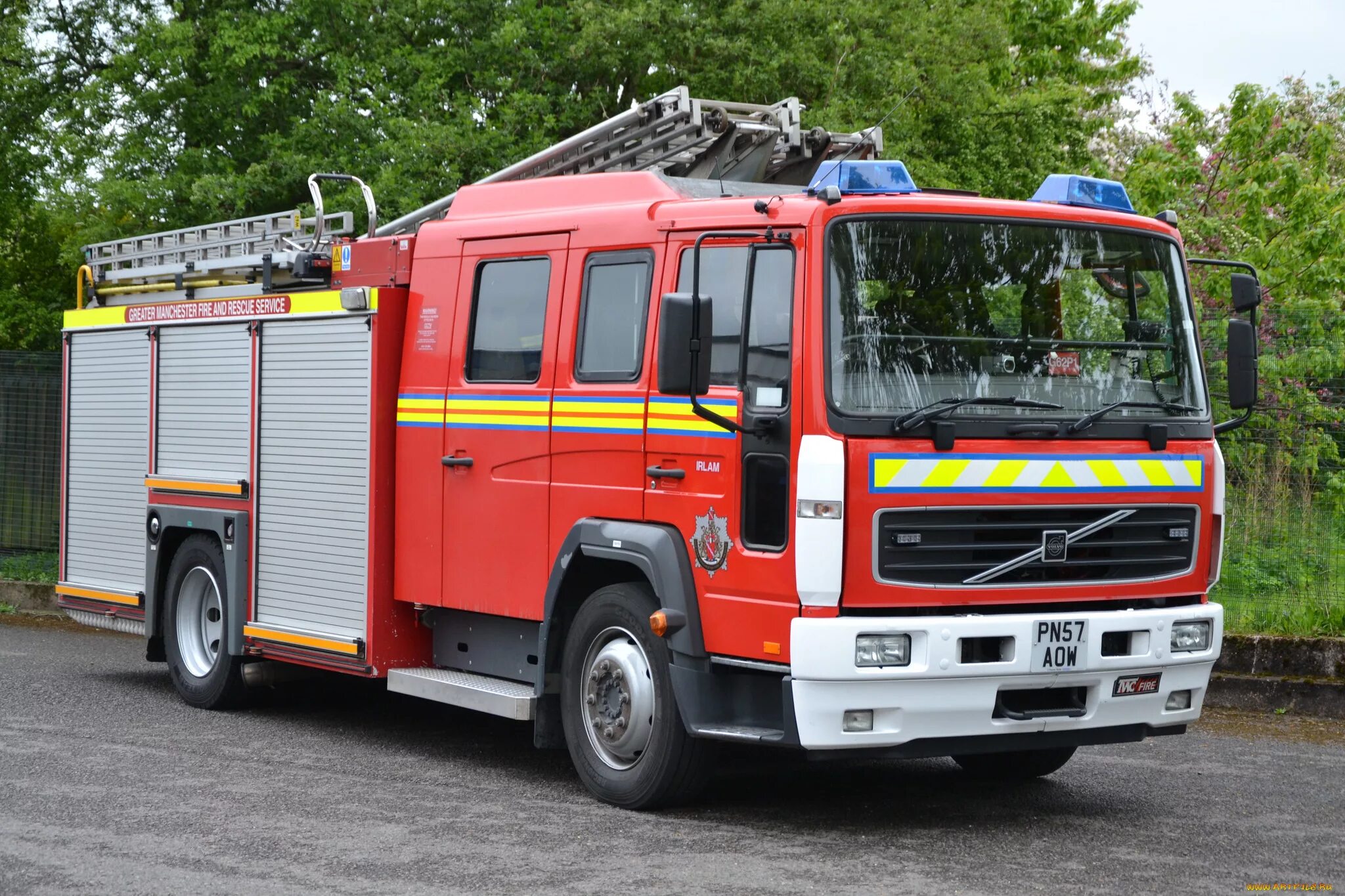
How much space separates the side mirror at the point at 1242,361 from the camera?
770 cm

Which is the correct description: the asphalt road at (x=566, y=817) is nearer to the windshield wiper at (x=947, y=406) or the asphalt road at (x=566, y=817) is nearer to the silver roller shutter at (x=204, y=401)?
the silver roller shutter at (x=204, y=401)

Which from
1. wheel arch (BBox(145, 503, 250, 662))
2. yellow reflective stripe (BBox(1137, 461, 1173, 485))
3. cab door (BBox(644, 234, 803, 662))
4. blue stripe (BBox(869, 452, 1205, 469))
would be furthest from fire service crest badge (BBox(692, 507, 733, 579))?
wheel arch (BBox(145, 503, 250, 662))

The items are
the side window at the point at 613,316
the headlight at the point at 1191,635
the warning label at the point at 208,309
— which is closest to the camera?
the headlight at the point at 1191,635

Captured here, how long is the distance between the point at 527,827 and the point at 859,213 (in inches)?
114

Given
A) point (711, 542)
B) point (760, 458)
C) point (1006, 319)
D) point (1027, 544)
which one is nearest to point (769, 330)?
point (760, 458)

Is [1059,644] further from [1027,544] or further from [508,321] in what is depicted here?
[508,321]

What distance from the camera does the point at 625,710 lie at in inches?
300

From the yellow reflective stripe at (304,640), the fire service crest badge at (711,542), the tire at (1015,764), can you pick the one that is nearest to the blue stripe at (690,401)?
the fire service crest badge at (711,542)

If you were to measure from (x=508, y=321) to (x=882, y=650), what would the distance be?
112 inches

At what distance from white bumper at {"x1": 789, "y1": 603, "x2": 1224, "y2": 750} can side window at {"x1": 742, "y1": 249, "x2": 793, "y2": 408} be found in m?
0.96

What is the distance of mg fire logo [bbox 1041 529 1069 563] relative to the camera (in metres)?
7.07

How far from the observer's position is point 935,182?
1709 centimetres

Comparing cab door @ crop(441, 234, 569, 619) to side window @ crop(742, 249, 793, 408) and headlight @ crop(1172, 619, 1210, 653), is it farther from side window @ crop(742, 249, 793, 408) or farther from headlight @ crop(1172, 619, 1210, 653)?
headlight @ crop(1172, 619, 1210, 653)

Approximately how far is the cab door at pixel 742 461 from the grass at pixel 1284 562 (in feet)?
17.3
